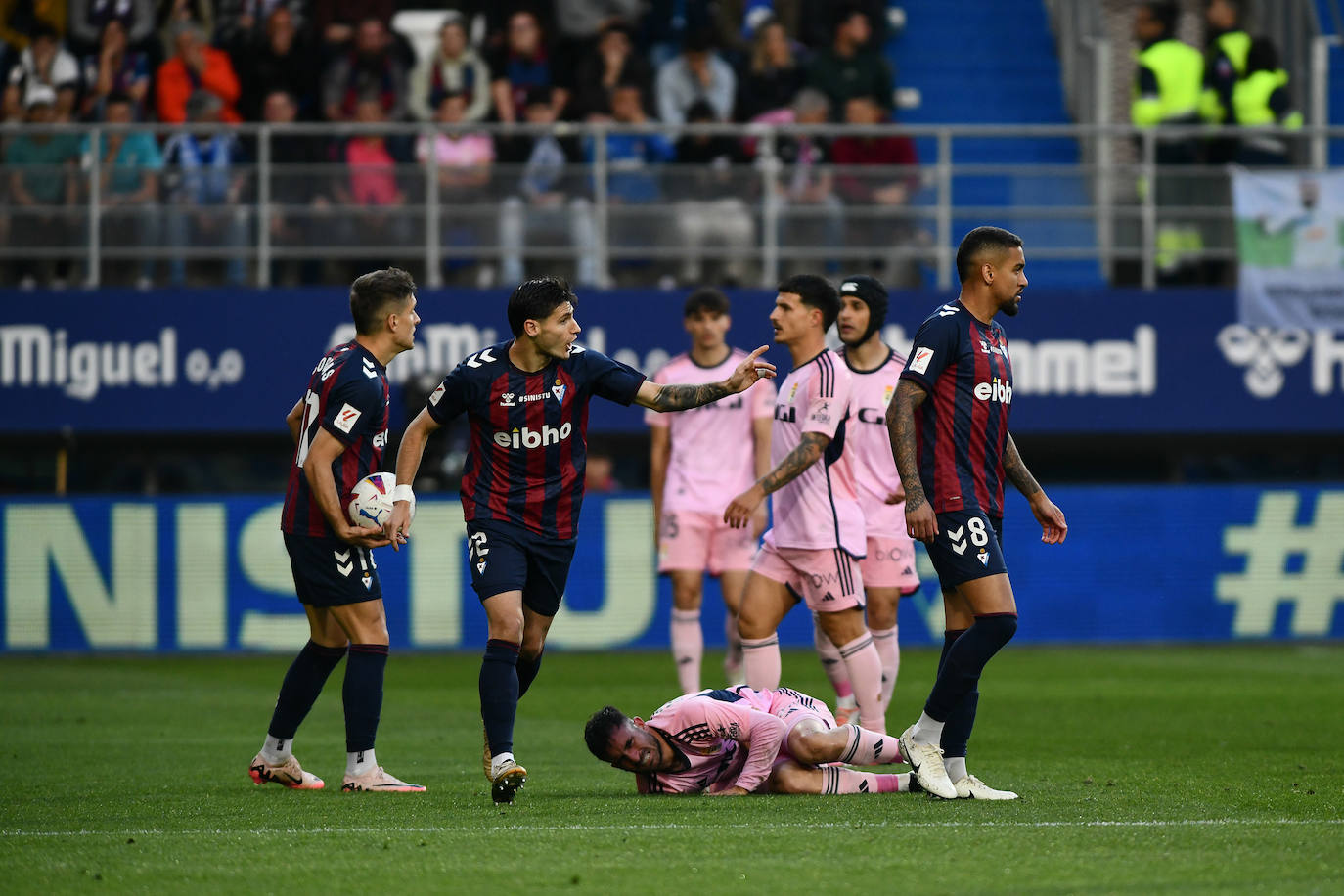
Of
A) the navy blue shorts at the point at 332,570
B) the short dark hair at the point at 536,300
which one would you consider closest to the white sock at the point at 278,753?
the navy blue shorts at the point at 332,570

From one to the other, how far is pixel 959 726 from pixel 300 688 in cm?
277

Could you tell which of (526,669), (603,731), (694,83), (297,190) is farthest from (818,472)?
(694,83)

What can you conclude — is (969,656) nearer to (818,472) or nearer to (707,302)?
(818,472)

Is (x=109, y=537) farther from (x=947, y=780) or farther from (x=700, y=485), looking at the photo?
(x=947, y=780)

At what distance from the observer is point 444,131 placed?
16.5 metres

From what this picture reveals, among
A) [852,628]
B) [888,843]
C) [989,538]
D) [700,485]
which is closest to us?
[888,843]

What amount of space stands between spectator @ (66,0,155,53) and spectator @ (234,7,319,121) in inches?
42.0

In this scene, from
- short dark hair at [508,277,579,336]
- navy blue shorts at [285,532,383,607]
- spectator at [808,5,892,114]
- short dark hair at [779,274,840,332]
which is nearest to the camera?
short dark hair at [508,277,579,336]

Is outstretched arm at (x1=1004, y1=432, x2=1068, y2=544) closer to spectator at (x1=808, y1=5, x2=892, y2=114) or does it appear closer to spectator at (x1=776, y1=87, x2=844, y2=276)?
spectator at (x1=776, y1=87, x2=844, y2=276)

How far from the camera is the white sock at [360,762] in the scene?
795 centimetres

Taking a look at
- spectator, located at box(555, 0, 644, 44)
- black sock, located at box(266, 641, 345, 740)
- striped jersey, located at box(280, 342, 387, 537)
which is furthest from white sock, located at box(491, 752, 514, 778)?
spectator, located at box(555, 0, 644, 44)

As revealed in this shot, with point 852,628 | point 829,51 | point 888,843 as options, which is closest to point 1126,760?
point 852,628

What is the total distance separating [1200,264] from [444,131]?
6866 millimetres

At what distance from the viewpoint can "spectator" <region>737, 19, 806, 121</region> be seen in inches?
717
